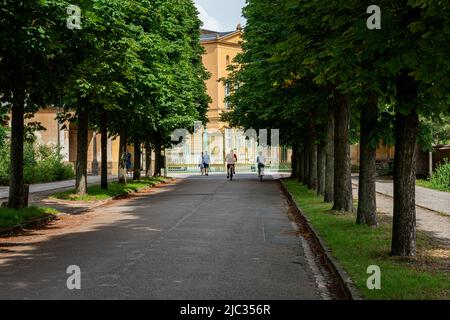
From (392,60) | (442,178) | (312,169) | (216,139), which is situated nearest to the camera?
(392,60)

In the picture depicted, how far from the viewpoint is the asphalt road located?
8164 millimetres

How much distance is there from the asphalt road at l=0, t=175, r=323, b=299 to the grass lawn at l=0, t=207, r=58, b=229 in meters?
1.25

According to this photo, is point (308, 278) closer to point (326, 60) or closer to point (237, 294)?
point (237, 294)

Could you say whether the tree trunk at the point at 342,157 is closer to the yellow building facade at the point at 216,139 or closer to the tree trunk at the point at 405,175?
the tree trunk at the point at 405,175

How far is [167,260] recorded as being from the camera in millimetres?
10625

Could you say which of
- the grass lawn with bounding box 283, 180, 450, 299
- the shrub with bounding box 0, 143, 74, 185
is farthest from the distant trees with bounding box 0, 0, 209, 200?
the grass lawn with bounding box 283, 180, 450, 299

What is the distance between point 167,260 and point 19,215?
732 cm

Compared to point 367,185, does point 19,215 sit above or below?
below

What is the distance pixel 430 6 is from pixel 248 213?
12.1 meters

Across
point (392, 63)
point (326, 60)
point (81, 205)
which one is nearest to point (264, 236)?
point (326, 60)

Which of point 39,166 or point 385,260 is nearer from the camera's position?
point 385,260

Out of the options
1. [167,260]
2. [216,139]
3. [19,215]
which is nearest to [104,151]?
[19,215]

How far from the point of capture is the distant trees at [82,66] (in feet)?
44.7

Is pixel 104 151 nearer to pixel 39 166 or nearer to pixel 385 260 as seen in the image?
pixel 39 166
